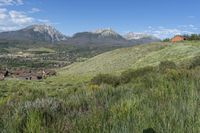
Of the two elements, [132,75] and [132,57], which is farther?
[132,57]

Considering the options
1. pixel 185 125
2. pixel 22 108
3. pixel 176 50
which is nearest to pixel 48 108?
pixel 22 108

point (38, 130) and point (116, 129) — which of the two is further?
point (38, 130)

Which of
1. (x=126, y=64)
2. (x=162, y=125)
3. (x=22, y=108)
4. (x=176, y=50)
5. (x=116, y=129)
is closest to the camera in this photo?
(x=116, y=129)

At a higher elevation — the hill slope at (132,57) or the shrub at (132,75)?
the shrub at (132,75)

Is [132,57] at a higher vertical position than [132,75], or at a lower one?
lower

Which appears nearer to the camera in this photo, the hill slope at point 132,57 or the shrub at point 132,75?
the shrub at point 132,75

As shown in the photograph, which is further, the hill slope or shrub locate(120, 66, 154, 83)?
the hill slope

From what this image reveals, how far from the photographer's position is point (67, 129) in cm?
453

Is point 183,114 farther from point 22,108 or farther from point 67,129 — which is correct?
point 22,108

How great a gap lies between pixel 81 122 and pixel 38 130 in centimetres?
62

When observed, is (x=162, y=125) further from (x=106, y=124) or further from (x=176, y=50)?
(x=176, y=50)

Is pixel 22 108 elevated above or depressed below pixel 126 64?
above

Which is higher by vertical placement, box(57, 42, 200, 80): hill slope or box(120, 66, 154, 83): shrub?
box(120, 66, 154, 83): shrub

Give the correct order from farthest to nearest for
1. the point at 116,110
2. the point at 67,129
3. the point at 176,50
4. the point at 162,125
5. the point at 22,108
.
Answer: the point at 176,50 → the point at 22,108 → the point at 116,110 → the point at 67,129 → the point at 162,125
